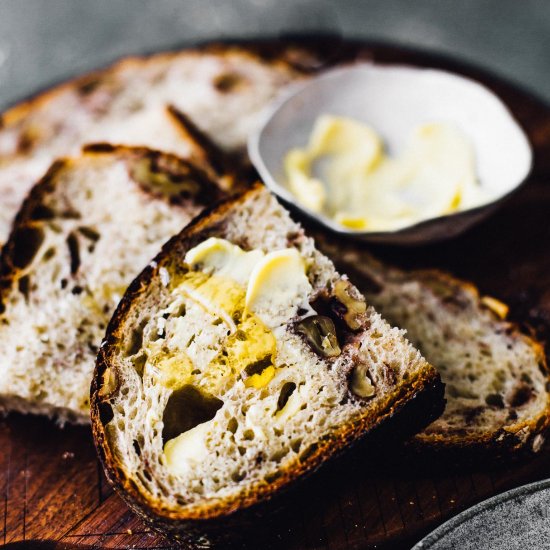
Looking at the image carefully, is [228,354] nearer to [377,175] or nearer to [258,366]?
[258,366]

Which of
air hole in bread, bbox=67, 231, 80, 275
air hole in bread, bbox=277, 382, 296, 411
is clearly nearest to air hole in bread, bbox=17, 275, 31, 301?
air hole in bread, bbox=67, 231, 80, 275

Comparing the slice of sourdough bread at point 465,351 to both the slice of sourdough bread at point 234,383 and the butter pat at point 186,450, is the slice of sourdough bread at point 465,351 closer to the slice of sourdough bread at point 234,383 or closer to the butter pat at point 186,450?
the slice of sourdough bread at point 234,383

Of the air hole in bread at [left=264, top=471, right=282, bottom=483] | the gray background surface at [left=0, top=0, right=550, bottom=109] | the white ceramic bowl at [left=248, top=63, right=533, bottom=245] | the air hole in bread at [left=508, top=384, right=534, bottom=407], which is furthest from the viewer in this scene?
the gray background surface at [left=0, top=0, right=550, bottom=109]

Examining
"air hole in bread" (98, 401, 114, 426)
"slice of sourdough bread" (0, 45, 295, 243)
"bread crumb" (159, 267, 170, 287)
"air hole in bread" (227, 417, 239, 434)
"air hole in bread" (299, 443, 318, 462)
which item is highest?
"slice of sourdough bread" (0, 45, 295, 243)

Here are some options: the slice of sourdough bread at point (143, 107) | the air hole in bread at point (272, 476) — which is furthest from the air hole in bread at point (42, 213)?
the air hole in bread at point (272, 476)

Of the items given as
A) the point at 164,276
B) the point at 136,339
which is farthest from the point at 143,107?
the point at 136,339

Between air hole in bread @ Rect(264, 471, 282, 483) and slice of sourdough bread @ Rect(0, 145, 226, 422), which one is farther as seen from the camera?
slice of sourdough bread @ Rect(0, 145, 226, 422)

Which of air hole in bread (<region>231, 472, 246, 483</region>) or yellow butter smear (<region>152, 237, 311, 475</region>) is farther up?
yellow butter smear (<region>152, 237, 311, 475</region>)

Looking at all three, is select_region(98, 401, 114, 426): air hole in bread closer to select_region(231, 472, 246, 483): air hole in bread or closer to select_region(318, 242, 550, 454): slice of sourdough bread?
select_region(231, 472, 246, 483): air hole in bread
